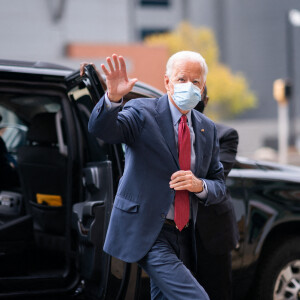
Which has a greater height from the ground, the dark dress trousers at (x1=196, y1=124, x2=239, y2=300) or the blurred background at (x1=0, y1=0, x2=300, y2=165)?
the blurred background at (x1=0, y1=0, x2=300, y2=165)

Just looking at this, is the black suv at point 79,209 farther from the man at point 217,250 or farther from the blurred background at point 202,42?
the blurred background at point 202,42

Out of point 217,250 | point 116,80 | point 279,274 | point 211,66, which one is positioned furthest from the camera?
point 211,66

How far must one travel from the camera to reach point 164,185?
2703 mm

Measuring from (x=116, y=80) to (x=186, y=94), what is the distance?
33 centimetres

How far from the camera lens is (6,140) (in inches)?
193

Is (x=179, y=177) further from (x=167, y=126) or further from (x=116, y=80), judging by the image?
(x=116, y=80)

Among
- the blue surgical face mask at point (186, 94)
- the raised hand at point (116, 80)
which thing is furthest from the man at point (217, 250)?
the raised hand at point (116, 80)

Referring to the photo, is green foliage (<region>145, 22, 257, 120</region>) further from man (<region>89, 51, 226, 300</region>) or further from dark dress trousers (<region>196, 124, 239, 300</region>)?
man (<region>89, 51, 226, 300</region>)

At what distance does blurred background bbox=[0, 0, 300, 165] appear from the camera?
28.2 metres

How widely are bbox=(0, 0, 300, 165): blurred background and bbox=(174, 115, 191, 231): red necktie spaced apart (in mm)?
21643

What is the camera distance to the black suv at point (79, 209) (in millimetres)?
3428

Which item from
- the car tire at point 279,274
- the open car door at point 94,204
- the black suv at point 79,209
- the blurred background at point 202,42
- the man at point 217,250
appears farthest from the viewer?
the blurred background at point 202,42

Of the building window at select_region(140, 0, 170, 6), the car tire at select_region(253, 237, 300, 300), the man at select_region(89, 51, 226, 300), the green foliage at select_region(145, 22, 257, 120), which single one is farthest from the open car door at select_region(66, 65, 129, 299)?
the building window at select_region(140, 0, 170, 6)

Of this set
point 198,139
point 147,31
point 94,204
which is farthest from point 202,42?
point 198,139
